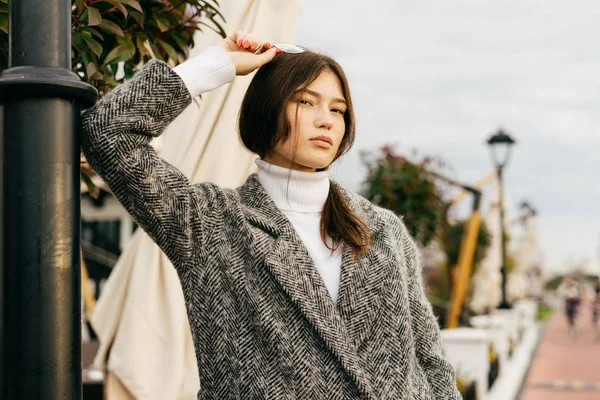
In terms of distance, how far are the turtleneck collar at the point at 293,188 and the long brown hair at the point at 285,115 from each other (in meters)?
0.04

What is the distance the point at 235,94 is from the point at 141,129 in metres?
1.29

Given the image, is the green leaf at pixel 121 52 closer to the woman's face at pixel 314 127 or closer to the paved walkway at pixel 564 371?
the woman's face at pixel 314 127

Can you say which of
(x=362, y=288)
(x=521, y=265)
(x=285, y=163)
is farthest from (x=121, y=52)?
(x=521, y=265)

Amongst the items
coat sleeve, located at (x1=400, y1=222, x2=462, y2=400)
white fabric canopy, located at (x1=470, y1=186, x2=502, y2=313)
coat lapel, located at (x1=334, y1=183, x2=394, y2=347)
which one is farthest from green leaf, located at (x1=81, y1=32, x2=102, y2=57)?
white fabric canopy, located at (x1=470, y1=186, x2=502, y2=313)

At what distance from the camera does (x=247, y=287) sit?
1902 mm

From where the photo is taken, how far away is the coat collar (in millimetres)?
1895

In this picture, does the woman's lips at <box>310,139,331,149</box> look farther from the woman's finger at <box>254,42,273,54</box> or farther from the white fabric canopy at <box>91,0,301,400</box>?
the white fabric canopy at <box>91,0,301,400</box>

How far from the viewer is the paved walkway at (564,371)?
9953 mm

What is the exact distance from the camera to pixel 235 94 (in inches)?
121

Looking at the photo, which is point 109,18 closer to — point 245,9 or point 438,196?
point 245,9

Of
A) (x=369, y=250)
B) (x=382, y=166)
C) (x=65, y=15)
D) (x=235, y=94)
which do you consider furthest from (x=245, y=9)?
(x=382, y=166)

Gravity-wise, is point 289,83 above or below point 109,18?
below

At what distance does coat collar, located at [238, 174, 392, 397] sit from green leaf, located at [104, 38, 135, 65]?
0.53 m

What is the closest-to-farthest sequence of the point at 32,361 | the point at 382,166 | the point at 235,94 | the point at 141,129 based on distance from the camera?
the point at 32,361 < the point at 141,129 < the point at 235,94 < the point at 382,166
